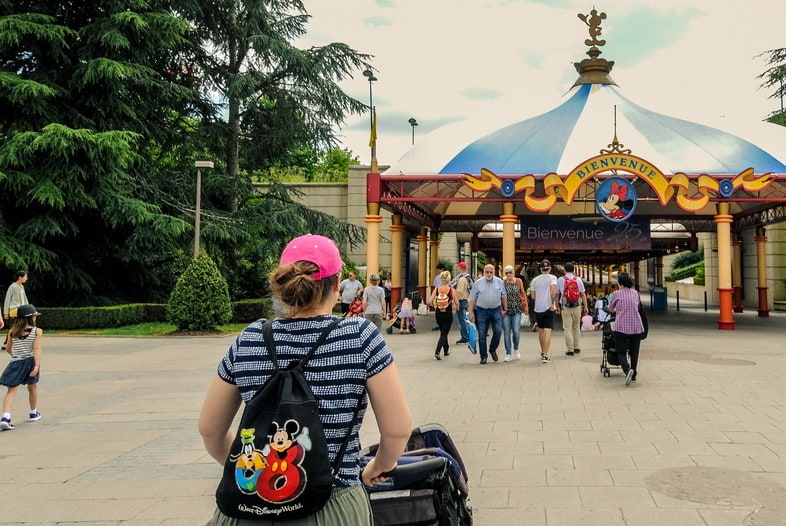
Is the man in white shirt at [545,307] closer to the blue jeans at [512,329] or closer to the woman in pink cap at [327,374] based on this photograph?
the blue jeans at [512,329]

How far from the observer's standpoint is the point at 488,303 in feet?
39.3

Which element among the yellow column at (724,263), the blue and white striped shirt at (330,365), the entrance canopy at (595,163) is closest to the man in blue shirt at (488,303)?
the entrance canopy at (595,163)

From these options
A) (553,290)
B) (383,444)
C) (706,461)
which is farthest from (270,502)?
(553,290)

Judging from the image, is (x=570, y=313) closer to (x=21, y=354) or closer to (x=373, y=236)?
(x=373, y=236)

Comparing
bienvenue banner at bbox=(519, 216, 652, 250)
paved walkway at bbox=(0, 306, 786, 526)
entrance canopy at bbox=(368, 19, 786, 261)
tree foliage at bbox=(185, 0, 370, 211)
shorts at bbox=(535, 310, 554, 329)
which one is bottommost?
paved walkway at bbox=(0, 306, 786, 526)

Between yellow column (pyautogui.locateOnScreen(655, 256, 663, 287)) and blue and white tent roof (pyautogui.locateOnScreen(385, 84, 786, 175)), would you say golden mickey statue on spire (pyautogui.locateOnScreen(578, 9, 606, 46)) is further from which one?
yellow column (pyautogui.locateOnScreen(655, 256, 663, 287))

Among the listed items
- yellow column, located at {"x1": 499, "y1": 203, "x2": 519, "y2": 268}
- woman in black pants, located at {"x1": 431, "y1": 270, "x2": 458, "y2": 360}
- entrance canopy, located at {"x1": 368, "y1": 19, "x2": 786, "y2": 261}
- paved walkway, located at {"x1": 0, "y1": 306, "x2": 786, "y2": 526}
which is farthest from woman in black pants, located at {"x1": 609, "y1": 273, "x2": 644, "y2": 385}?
yellow column, located at {"x1": 499, "y1": 203, "x2": 519, "y2": 268}

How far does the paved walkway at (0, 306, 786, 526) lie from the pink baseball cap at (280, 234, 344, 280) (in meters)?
2.75

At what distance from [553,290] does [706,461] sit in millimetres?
6861

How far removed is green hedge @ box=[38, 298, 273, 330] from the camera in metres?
19.8

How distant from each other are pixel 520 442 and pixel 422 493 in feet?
13.6

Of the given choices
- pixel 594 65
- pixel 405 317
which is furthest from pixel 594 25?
pixel 405 317

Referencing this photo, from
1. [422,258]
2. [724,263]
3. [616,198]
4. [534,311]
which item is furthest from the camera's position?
[422,258]

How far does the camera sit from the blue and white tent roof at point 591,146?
20875mm
